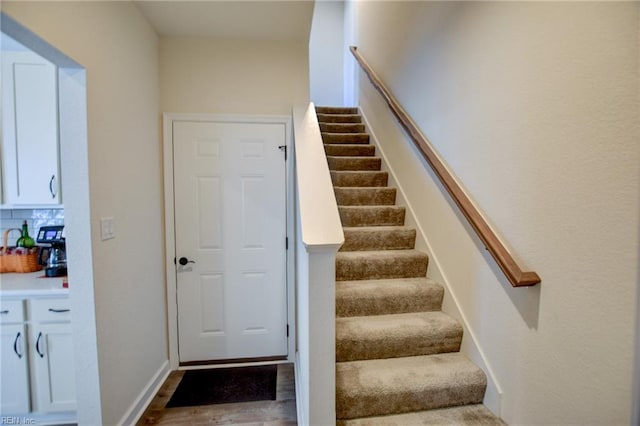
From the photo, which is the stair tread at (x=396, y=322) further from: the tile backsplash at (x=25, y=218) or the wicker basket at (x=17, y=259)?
the tile backsplash at (x=25, y=218)

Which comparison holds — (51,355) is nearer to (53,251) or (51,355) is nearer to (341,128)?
(53,251)

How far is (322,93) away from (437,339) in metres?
4.17

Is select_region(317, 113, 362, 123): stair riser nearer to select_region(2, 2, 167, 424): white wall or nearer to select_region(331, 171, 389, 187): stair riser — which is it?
select_region(331, 171, 389, 187): stair riser

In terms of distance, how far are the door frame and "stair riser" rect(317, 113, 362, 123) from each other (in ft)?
4.21

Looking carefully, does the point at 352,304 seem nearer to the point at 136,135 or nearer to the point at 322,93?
the point at 136,135

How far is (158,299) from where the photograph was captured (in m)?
2.34

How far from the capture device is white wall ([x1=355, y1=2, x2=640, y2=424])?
995mm

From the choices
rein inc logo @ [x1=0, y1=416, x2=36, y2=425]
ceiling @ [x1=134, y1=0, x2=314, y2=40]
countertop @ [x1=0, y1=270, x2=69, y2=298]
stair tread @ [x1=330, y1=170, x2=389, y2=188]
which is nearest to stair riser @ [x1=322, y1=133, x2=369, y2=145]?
stair tread @ [x1=330, y1=170, x2=389, y2=188]

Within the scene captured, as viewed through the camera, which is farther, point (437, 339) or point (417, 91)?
point (417, 91)

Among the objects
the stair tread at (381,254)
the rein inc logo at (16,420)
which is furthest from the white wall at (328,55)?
the rein inc logo at (16,420)

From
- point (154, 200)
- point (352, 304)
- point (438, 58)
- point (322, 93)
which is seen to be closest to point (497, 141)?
point (438, 58)

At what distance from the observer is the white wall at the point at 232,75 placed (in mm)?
2434

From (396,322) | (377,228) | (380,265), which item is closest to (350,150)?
(377,228)

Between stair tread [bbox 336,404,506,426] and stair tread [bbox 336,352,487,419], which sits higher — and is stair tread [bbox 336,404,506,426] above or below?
below
